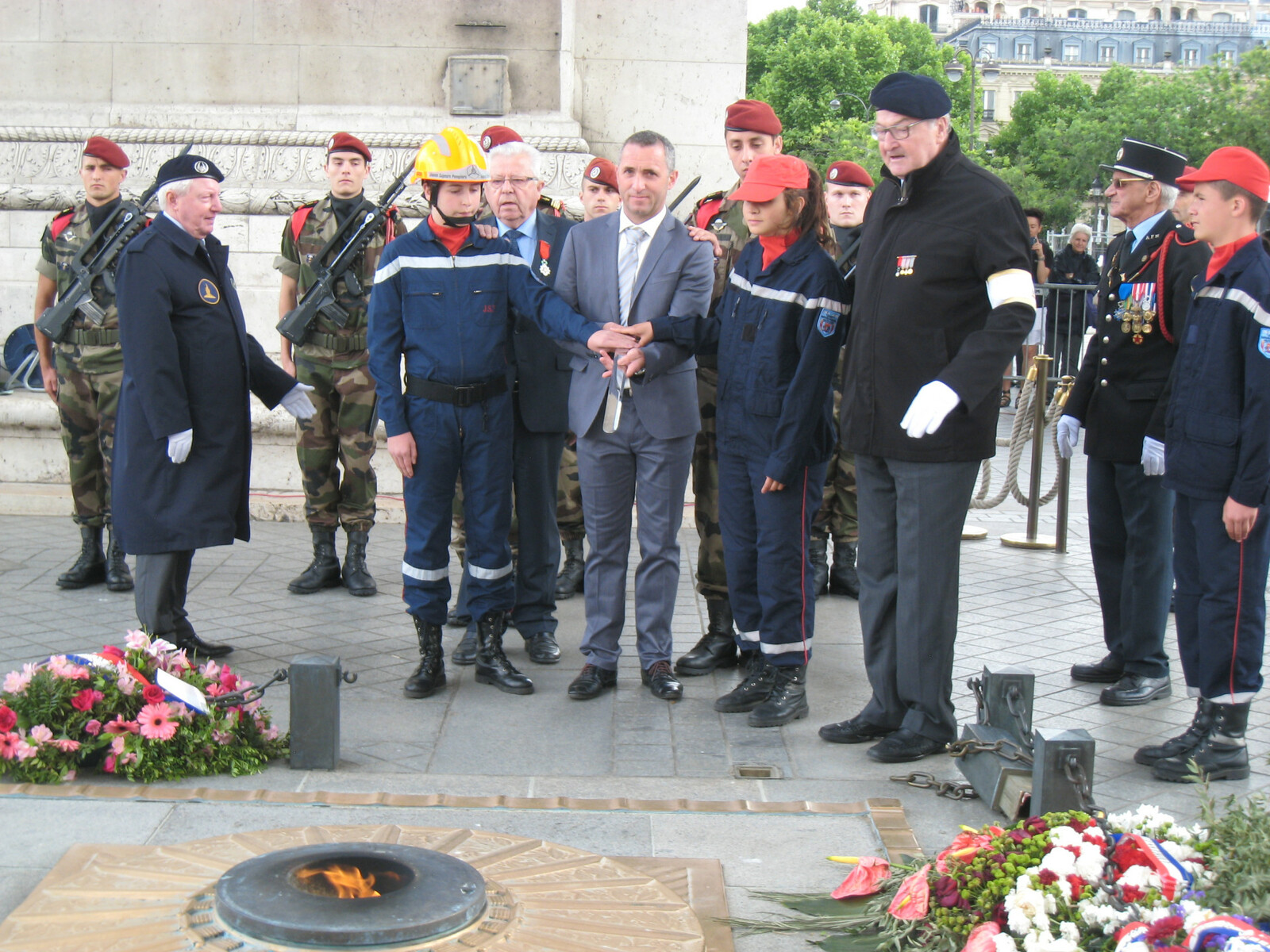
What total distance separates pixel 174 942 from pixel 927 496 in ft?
8.89

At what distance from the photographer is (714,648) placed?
224 inches

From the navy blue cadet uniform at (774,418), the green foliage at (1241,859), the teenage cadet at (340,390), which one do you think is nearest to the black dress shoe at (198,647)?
the teenage cadet at (340,390)

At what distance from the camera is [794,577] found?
198 inches

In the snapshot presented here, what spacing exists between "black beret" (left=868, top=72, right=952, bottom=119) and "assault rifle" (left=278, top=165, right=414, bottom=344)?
3.12m

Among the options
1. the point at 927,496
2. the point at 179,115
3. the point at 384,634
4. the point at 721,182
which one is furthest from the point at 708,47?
the point at 927,496

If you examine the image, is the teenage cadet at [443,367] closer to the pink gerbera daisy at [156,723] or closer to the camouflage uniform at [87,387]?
the pink gerbera daisy at [156,723]

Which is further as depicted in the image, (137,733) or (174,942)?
(137,733)

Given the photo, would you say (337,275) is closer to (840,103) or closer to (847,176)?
(847,176)

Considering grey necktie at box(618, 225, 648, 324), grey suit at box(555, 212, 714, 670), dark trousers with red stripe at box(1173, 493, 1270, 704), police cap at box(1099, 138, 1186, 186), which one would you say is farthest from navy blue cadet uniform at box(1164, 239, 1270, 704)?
grey necktie at box(618, 225, 648, 324)

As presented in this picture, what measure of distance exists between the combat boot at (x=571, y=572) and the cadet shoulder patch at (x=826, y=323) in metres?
2.55

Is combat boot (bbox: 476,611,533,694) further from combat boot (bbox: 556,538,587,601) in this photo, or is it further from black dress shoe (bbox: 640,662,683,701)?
combat boot (bbox: 556,538,587,601)

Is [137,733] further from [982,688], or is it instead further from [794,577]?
[982,688]

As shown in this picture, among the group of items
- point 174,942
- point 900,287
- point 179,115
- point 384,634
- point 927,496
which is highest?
point 179,115

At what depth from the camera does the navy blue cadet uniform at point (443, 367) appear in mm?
5172
